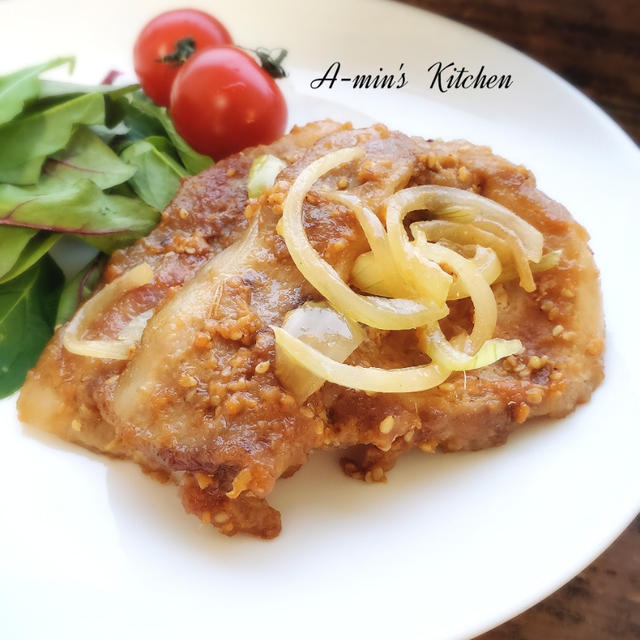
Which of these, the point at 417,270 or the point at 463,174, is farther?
the point at 463,174

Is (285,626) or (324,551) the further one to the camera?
(324,551)

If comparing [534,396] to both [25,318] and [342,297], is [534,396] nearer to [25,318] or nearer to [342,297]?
[342,297]

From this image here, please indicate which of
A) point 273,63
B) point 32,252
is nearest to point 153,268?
point 32,252

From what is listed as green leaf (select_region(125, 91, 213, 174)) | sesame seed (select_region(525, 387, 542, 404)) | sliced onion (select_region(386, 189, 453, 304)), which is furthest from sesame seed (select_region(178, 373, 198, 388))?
green leaf (select_region(125, 91, 213, 174))

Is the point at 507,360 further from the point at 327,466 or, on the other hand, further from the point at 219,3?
the point at 219,3

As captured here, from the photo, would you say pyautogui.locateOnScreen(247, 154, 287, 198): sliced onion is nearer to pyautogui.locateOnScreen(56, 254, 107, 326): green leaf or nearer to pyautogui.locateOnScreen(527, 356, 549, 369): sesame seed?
pyautogui.locateOnScreen(56, 254, 107, 326): green leaf

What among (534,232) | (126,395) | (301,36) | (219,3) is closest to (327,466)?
(126,395)
